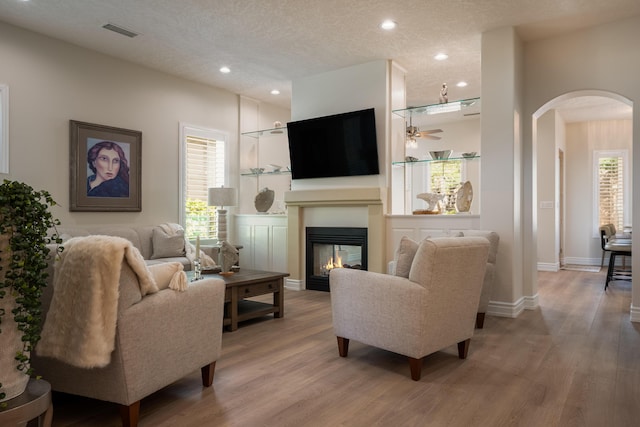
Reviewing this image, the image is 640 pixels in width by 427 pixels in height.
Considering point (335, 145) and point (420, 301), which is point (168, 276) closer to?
point (420, 301)

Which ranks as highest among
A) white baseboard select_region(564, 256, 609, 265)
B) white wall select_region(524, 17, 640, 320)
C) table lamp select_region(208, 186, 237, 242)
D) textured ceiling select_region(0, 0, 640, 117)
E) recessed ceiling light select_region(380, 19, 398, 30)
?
textured ceiling select_region(0, 0, 640, 117)

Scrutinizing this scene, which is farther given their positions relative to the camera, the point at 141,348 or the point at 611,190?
the point at 611,190

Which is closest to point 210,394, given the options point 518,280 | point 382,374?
point 382,374

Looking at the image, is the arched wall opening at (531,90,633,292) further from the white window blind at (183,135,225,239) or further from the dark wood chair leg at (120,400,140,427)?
the dark wood chair leg at (120,400,140,427)

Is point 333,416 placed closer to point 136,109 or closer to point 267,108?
point 136,109

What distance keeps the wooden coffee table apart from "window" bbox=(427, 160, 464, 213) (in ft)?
16.8

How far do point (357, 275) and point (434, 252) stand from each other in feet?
1.95

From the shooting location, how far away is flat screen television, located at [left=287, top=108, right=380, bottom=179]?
5.40 metres

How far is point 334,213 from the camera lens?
18.9 feet

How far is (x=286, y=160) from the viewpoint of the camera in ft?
25.3

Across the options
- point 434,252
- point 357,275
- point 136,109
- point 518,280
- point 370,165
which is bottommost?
point 518,280

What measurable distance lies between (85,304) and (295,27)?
3513mm

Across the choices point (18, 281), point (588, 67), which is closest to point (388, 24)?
point (588, 67)

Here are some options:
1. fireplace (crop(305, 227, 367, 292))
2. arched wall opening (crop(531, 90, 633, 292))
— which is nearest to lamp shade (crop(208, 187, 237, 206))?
fireplace (crop(305, 227, 367, 292))
